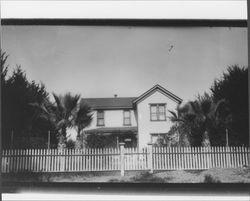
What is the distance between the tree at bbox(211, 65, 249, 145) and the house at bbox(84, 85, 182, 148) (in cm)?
45

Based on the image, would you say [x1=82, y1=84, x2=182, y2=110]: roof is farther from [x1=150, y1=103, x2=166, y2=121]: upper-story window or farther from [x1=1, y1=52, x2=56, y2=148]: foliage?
[x1=1, y1=52, x2=56, y2=148]: foliage

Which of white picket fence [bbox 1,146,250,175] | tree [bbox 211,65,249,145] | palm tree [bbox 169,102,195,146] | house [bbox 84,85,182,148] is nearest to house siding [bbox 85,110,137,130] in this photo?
house [bbox 84,85,182,148]

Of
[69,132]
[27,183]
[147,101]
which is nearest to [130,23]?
[147,101]

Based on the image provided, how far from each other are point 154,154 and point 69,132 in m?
0.89

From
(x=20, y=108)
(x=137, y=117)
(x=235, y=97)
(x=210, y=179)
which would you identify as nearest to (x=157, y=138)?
(x=137, y=117)

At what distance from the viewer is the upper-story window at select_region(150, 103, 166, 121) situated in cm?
347

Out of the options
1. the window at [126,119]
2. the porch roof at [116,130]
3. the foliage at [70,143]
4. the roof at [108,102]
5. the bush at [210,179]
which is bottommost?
the bush at [210,179]

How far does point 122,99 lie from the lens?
358cm

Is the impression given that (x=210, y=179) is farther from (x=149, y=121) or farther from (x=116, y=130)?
(x=116, y=130)

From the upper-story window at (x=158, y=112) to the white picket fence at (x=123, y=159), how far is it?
1.02 ft

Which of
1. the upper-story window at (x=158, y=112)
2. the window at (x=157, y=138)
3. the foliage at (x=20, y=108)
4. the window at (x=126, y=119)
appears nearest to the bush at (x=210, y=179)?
the window at (x=157, y=138)

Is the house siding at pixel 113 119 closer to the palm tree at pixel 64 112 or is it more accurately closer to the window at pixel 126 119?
the window at pixel 126 119

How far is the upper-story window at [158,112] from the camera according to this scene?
11.4ft

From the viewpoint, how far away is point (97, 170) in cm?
358
